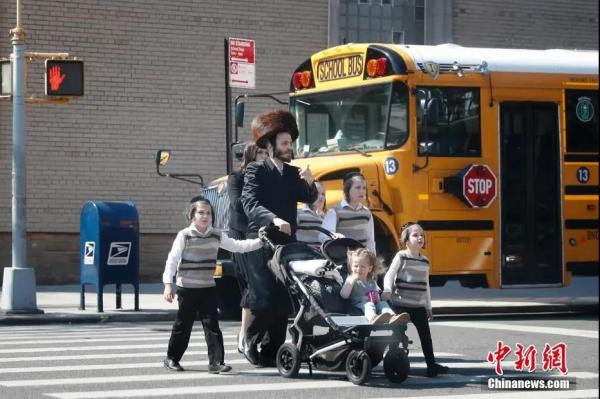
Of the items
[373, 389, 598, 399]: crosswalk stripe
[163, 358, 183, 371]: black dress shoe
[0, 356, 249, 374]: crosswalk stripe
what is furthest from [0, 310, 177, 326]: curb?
[373, 389, 598, 399]: crosswalk stripe

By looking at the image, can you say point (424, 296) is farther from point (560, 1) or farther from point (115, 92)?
point (560, 1)

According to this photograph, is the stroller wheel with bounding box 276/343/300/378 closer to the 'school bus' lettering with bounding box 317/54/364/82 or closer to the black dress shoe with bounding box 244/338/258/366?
the black dress shoe with bounding box 244/338/258/366

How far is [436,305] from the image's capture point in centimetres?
1761

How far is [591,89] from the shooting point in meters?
16.9

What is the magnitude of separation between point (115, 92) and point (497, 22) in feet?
25.4

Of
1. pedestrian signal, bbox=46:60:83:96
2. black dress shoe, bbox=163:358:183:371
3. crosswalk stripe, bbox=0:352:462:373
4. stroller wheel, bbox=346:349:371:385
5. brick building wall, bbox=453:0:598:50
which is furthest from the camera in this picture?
brick building wall, bbox=453:0:598:50

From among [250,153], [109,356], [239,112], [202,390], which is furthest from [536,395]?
[239,112]

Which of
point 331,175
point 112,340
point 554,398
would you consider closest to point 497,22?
point 331,175

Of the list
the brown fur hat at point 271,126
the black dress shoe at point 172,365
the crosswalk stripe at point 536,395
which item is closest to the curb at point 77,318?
the black dress shoe at point 172,365

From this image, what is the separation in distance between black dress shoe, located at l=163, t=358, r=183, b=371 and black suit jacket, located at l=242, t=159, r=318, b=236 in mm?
1212

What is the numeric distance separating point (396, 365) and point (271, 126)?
222cm

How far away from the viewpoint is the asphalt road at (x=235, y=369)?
367 inches

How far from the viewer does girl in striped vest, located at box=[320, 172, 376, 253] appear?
1186 cm

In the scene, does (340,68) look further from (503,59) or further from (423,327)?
(423,327)
